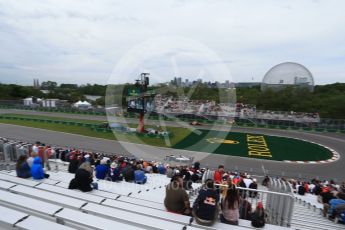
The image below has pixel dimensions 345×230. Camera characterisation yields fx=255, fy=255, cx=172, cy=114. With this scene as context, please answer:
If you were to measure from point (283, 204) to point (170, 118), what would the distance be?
43.6m

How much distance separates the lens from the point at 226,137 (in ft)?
115

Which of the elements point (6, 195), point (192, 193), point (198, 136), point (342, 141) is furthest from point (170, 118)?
point (6, 195)

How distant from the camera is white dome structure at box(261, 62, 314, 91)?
201 ft

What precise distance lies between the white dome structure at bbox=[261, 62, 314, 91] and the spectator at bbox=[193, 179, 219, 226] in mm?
62047

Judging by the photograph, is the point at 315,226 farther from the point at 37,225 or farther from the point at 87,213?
the point at 37,225

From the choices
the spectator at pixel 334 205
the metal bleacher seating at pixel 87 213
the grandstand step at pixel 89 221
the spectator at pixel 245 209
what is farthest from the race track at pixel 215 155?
the grandstand step at pixel 89 221

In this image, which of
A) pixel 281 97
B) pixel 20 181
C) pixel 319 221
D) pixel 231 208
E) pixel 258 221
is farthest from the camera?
pixel 281 97

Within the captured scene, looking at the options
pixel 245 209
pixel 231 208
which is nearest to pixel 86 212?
pixel 231 208

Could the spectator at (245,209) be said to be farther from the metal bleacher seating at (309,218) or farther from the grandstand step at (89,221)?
the grandstand step at (89,221)

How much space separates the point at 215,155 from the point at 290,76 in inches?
1827

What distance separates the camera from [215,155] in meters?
25.0

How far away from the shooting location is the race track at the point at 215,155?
2100 cm

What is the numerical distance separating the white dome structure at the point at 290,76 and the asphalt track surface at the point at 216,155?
86.1 ft

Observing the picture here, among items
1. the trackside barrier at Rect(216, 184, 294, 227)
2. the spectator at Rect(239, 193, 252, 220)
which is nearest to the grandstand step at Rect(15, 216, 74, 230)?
the spectator at Rect(239, 193, 252, 220)
